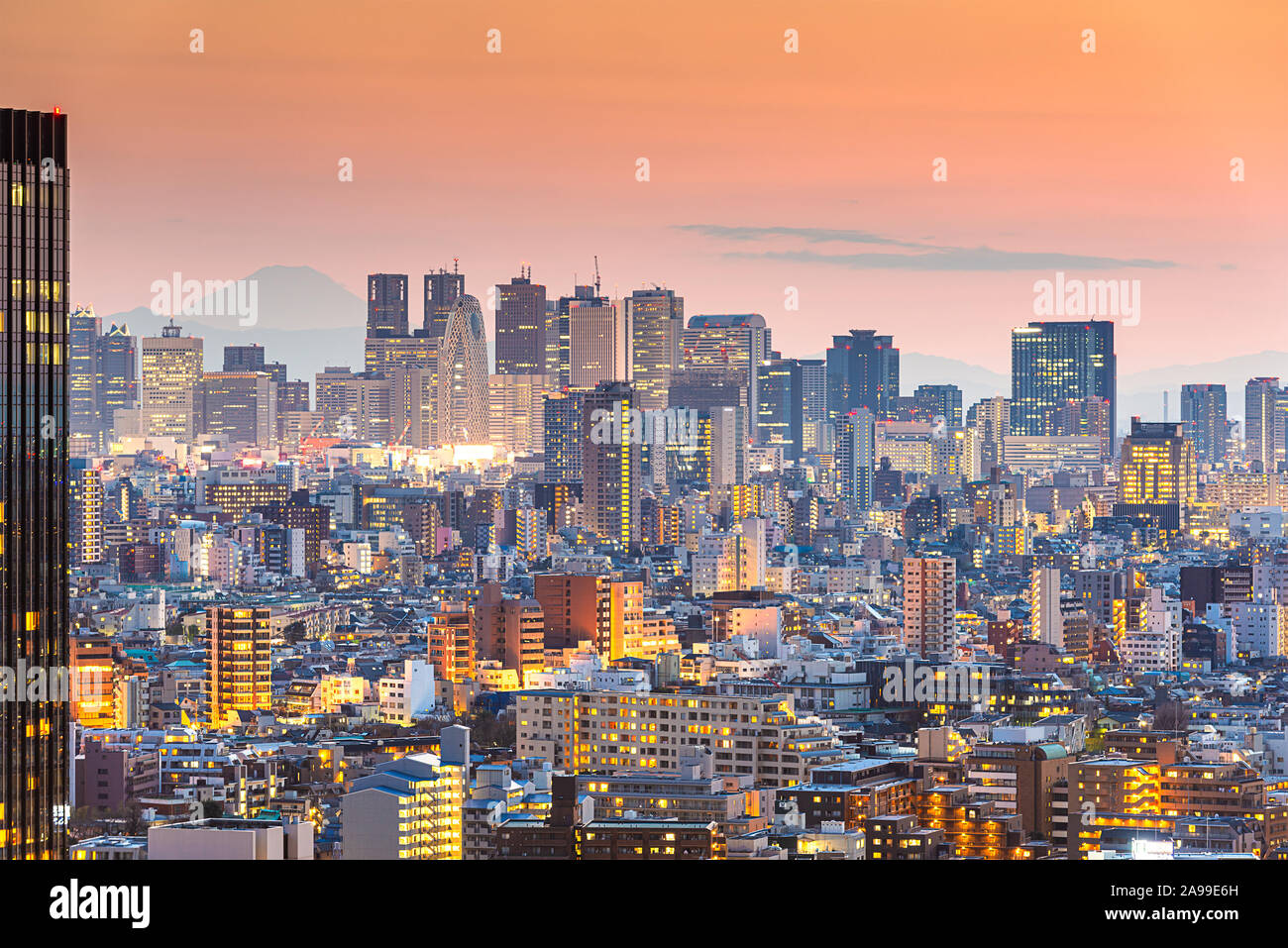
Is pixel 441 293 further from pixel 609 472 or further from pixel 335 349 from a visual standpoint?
pixel 609 472

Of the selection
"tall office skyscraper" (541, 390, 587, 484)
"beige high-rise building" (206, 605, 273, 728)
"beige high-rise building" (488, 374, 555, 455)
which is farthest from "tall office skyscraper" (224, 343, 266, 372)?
"beige high-rise building" (206, 605, 273, 728)

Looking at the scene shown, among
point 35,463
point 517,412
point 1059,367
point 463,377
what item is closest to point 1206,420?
→ point 1059,367

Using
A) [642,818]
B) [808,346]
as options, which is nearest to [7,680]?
[642,818]

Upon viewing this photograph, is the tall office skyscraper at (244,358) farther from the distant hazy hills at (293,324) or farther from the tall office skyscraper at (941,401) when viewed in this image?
the tall office skyscraper at (941,401)

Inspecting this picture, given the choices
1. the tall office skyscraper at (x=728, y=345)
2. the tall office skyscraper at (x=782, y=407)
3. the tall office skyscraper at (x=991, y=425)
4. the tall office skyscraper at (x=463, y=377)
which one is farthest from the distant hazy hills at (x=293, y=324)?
the tall office skyscraper at (x=991, y=425)

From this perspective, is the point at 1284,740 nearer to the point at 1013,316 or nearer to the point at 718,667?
the point at 718,667

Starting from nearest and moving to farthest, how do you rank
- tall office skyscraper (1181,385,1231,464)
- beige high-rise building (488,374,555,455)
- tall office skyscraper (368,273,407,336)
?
tall office skyscraper (1181,385,1231,464), tall office skyscraper (368,273,407,336), beige high-rise building (488,374,555,455)

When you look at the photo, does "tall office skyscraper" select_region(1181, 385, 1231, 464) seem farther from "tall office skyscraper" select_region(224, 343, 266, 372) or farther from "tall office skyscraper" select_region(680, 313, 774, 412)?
"tall office skyscraper" select_region(224, 343, 266, 372)
